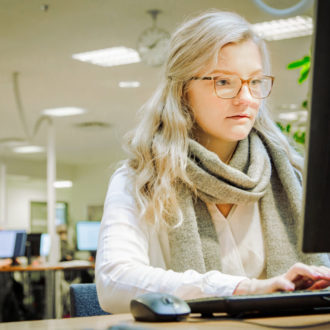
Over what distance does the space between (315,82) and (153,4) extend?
4924 mm

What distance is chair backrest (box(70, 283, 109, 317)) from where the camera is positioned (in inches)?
56.6

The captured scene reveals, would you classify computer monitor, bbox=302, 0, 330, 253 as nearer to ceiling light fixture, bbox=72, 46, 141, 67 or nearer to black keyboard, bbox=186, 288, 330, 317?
black keyboard, bbox=186, 288, 330, 317

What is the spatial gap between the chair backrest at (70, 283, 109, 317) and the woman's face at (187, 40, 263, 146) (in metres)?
0.50

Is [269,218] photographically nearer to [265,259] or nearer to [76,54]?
[265,259]

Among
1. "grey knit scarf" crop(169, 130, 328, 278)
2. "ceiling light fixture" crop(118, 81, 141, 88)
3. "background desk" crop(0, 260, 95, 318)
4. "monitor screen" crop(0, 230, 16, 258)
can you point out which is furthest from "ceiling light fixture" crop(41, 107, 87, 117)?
"grey knit scarf" crop(169, 130, 328, 278)

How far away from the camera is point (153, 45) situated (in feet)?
18.5

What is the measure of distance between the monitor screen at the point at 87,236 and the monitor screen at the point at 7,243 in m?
0.91

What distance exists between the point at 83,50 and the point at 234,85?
5.47 metres

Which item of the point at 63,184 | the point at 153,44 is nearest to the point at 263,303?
the point at 153,44

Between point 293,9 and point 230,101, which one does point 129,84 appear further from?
point 230,101

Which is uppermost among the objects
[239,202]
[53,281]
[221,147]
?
[221,147]

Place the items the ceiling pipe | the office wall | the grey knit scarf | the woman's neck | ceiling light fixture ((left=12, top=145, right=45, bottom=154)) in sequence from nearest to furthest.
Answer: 1. the grey knit scarf
2. the woman's neck
3. the ceiling pipe
4. ceiling light fixture ((left=12, top=145, right=45, bottom=154))
5. the office wall

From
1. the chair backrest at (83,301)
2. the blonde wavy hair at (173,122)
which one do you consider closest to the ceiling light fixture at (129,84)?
the blonde wavy hair at (173,122)

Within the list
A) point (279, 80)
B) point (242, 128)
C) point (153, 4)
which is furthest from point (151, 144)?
point (279, 80)
